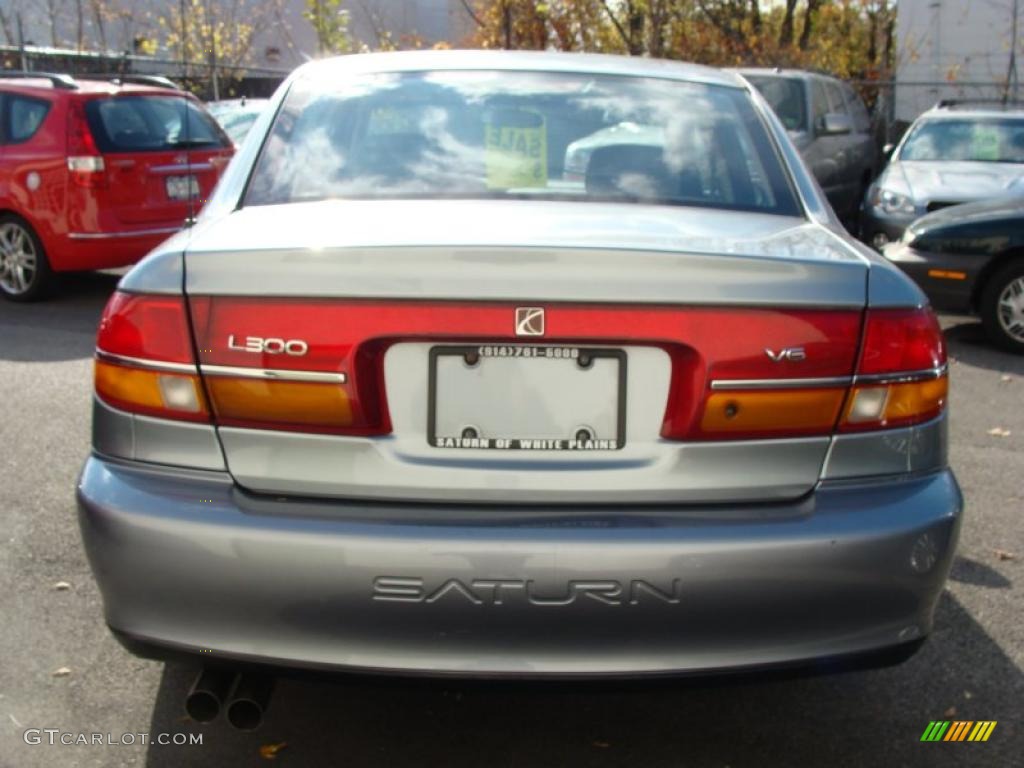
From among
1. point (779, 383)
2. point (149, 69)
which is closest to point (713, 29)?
point (149, 69)

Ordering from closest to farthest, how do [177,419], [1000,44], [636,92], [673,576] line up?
[673,576] → [177,419] → [636,92] → [1000,44]

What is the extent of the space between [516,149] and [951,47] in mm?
24883

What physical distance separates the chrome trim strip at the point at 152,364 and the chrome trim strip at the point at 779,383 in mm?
1066

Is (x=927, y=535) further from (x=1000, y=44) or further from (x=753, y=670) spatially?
(x=1000, y=44)

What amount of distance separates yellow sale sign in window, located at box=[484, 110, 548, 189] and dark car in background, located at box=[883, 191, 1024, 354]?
526cm

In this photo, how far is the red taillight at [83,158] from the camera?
31.2 feet

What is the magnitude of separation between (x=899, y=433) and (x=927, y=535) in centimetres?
22

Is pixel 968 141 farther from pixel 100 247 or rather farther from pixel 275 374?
pixel 275 374

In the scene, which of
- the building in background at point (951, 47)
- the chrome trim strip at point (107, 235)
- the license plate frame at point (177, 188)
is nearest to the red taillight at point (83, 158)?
the chrome trim strip at point (107, 235)

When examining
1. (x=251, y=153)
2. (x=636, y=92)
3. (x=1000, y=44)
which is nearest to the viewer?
(x=251, y=153)

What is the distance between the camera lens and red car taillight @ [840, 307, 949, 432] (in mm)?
2672

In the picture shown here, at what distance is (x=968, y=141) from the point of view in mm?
11883

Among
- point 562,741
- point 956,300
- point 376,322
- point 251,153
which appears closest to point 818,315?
point 376,322

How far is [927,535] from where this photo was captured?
2646mm
